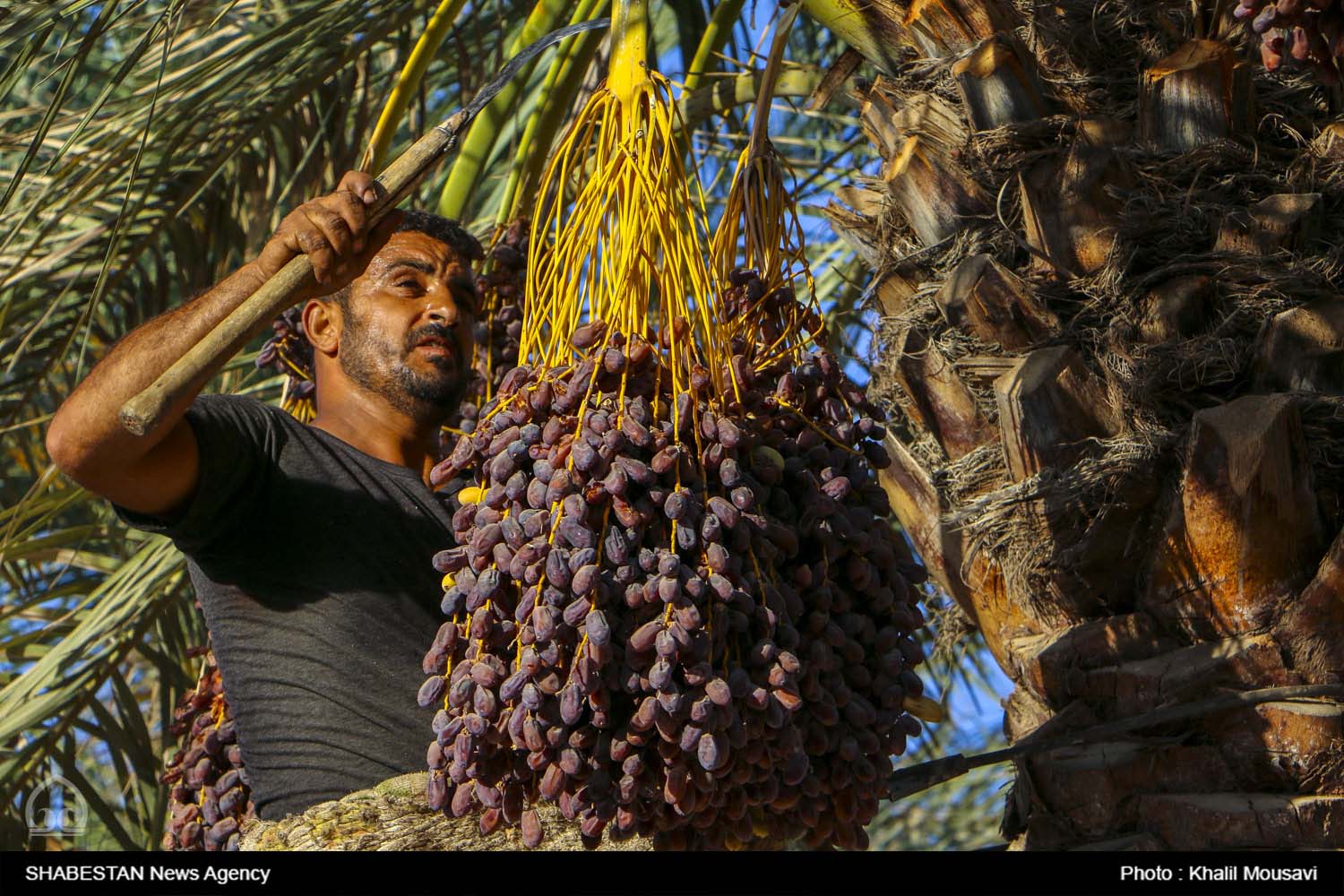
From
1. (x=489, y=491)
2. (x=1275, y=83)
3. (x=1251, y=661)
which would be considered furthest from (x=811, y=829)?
(x=1275, y=83)

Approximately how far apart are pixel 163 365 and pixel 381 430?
0.63 m

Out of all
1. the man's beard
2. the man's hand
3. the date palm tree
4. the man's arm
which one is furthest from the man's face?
the man's hand

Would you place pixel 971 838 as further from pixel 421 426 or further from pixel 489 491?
pixel 489 491

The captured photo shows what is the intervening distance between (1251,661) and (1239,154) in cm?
71

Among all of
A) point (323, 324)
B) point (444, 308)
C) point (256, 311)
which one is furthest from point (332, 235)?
point (323, 324)

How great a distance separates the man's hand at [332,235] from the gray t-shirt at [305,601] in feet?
1.37

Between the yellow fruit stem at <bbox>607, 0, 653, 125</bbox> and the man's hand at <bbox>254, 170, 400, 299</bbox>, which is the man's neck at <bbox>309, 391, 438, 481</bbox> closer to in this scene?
the man's hand at <bbox>254, 170, 400, 299</bbox>

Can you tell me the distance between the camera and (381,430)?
221 centimetres

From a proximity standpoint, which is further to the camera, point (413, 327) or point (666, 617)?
point (413, 327)

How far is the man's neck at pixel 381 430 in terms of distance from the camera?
2209 mm

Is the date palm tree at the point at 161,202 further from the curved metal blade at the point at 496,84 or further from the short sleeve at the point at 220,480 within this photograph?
the curved metal blade at the point at 496,84

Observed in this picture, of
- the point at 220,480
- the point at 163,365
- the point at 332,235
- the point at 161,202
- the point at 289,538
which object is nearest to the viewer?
the point at 332,235

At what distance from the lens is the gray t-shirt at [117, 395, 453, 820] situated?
5.95 ft

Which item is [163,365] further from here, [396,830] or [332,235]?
[396,830]
